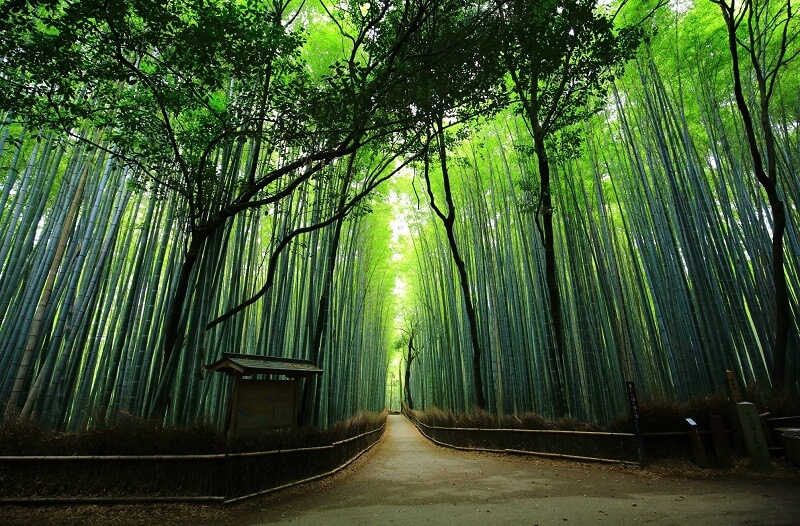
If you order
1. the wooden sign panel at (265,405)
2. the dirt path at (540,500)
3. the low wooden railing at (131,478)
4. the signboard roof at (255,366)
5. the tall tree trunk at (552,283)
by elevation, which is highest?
the tall tree trunk at (552,283)

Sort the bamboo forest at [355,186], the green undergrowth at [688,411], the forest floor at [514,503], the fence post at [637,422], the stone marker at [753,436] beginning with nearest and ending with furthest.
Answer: the forest floor at [514,503]
the bamboo forest at [355,186]
the stone marker at [753,436]
the green undergrowth at [688,411]
the fence post at [637,422]

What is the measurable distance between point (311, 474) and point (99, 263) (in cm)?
301

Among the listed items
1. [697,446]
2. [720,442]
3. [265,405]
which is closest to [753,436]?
[720,442]

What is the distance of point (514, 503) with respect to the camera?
9.27ft

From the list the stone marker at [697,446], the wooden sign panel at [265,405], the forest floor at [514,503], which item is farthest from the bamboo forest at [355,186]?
the forest floor at [514,503]

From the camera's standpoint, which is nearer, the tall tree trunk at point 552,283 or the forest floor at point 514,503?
the forest floor at point 514,503

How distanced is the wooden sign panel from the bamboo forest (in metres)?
0.58

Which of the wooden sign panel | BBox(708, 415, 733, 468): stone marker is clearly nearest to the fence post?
BBox(708, 415, 733, 468): stone marker

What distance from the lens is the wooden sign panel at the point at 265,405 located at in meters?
3.29

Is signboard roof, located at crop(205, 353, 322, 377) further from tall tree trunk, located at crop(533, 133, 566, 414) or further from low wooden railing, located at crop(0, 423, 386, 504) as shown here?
tall tree trunk, located at crop(533, 133, 566, 414)

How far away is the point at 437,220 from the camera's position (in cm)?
816

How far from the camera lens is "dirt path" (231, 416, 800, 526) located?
2.37 meters

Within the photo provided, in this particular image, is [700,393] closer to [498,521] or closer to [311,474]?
[498,521]

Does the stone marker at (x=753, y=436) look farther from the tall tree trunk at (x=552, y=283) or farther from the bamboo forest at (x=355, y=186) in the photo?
the tall tree trunk at (x=552, y=283)
